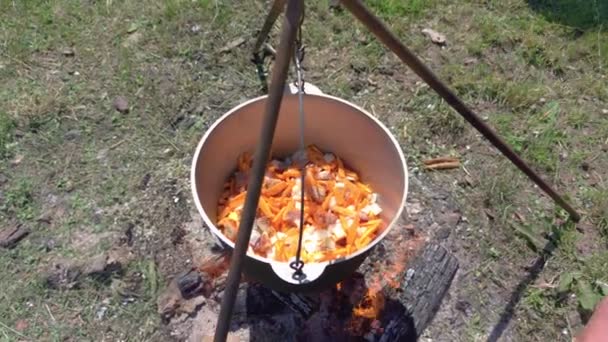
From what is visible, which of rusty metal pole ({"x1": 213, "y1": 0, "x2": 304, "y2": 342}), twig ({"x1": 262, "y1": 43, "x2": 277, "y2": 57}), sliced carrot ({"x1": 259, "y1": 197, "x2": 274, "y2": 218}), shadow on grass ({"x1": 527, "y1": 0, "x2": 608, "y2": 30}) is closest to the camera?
rusty metal pole ({"x1": 213, "y1": 0, "x2": 304, "y2": 342})

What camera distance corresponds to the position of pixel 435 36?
314 centimetres

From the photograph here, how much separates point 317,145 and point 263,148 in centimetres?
85

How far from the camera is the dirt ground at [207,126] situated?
7.35 feet

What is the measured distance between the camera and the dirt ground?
7.35 ft

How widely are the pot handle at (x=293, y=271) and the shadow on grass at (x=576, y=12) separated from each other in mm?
2486

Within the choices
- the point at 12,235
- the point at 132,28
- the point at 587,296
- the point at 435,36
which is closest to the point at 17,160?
the point at 12,235

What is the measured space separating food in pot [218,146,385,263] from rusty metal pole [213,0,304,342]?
37cm

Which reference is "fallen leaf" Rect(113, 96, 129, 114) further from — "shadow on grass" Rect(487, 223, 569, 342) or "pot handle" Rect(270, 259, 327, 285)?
"shadow on grass" Rect(487, 223, 569, 342)

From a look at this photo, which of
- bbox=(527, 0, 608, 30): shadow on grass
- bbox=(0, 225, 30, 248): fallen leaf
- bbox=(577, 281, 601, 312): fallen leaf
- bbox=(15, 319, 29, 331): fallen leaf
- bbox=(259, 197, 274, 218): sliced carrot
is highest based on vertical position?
bbox=(527, 0, 608, 30): shadow on grass

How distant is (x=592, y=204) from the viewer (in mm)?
2551

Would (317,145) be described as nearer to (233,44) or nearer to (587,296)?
(233,44)

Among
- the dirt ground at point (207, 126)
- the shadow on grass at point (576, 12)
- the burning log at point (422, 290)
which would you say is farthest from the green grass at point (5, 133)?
the shadow on grass at point (576, 12)

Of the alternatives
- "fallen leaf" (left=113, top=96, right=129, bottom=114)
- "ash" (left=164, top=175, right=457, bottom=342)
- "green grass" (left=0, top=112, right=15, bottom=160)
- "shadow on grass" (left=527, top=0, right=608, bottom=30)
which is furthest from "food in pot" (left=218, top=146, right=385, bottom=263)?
"shadow on grass" (left=527, top=0, right=608, bottom=30)

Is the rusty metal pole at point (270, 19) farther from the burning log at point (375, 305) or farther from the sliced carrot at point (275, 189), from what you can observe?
the burning log at point (375, 305)
